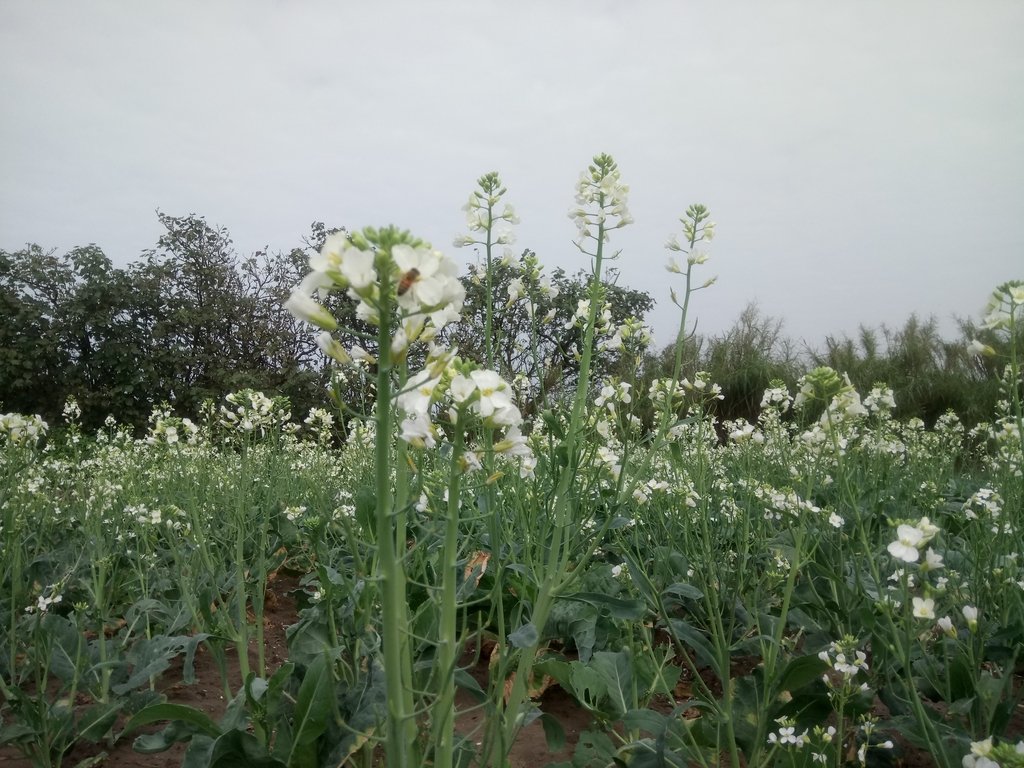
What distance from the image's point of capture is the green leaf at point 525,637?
1293 mm

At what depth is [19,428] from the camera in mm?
2768

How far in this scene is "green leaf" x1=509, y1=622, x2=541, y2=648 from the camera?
1.29 meters

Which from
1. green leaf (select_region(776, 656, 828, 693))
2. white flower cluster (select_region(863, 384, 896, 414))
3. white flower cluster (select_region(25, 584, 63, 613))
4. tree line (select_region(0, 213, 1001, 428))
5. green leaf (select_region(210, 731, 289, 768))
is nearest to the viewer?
green leaf (select_region(210, 731, 289, 768))

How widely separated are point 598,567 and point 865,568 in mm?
977

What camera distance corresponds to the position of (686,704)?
171 centimetres

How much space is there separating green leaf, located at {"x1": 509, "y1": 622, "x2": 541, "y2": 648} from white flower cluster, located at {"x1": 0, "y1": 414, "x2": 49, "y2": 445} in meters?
2.35

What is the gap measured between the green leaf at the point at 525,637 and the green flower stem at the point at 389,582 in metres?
0.22

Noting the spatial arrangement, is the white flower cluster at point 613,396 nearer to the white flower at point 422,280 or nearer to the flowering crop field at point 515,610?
the flowering crop field at point 515,610

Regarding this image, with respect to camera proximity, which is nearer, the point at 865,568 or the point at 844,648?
the point at 844,648

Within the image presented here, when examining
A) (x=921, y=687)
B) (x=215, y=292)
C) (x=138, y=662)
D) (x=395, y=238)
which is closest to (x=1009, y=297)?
(x=921, y=687)

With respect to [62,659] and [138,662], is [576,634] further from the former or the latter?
[62,659]

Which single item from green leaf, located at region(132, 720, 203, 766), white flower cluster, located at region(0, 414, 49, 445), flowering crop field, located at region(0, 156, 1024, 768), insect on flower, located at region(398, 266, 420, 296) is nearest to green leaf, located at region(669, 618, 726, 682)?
flowering crop field, located at region(0, 156, 1024, 768)

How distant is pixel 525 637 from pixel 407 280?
2.38 feet

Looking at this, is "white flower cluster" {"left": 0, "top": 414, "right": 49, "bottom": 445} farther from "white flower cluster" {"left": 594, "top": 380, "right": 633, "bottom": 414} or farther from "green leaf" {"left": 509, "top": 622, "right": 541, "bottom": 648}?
"green leaf" {"left": 509, "top": 622, "right": 541, "bottom": 648}
